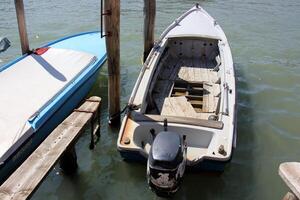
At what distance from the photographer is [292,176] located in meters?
3.25

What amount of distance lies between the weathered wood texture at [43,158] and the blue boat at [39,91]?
0.88m

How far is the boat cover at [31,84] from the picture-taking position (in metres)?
5.78

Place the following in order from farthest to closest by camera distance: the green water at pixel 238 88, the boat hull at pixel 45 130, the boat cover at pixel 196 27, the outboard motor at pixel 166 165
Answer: the boat cover at pixel 196 27
the green water at pixel 238 88
the boat hull at pixel 45 130
the outboard motor at pixel 166 165

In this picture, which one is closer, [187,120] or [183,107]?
[187,120]

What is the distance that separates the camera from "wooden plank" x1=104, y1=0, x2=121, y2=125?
18.9 ft

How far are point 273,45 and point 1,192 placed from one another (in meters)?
10.3

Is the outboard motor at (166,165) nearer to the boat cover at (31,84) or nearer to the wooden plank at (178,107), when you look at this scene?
the wooden plank at (178,107)

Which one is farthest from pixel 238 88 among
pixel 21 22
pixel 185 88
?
pixel 21 22

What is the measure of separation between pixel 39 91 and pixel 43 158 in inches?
103

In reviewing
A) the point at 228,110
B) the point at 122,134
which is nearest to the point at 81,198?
the point at 122,134

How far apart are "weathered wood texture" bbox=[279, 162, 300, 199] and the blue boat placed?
148 inches

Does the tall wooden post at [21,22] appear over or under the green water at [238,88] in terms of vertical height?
over

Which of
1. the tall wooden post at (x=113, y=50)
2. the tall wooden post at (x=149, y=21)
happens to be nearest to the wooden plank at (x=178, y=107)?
the tall wooden post at (x=113, y=50)

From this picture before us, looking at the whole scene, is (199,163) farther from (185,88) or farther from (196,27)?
(196,27)
